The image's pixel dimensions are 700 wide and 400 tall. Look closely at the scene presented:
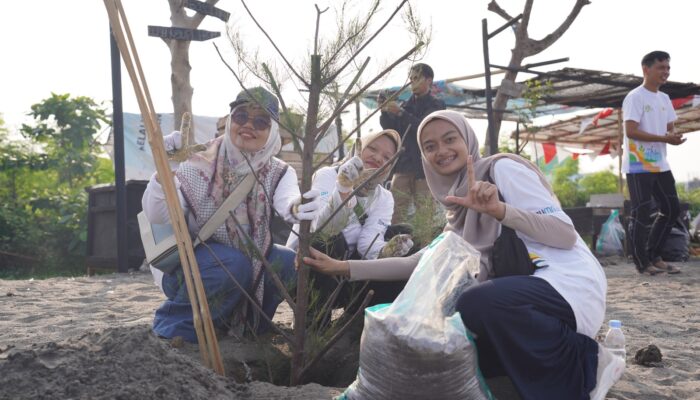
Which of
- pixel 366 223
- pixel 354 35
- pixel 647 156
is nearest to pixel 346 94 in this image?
pixel 354 35

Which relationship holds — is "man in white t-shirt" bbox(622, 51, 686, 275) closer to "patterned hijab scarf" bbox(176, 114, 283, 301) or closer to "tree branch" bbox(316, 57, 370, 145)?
"patterned hijab scarf" bbox(176, 114, 283, 301)

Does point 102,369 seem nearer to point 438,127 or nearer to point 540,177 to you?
point 438,127

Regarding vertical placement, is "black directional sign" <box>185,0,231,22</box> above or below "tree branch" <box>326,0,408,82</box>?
above

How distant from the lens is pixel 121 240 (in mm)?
6676

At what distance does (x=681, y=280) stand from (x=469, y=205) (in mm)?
4218

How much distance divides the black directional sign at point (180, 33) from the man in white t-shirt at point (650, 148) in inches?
147

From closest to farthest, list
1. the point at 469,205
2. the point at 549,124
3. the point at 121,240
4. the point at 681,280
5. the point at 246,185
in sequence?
the point at 469,205 → the point at 246,185 → the point at 681,280 → the point at 121,240 → the point at 549,124

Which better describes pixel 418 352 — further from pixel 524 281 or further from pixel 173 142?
pixel 173 142

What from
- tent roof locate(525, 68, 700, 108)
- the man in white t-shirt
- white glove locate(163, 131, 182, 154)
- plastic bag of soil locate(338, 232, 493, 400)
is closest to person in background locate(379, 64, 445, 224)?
the man in white t-shirt

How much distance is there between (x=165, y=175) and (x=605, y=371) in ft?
5.27

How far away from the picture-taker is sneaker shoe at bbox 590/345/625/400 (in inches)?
82.2

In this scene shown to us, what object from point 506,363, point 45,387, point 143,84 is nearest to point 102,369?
point 45,387

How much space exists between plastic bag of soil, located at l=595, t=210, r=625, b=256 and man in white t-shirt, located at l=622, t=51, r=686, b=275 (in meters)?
2.70

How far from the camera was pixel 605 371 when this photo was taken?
2.11 meters
